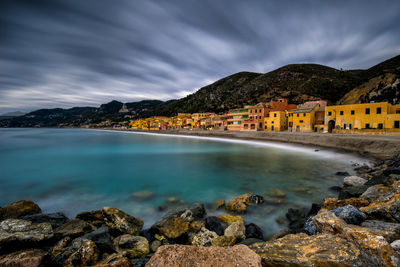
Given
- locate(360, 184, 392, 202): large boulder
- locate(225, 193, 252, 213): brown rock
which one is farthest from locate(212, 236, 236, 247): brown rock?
locate(360, 184, 392, 202): large boulder

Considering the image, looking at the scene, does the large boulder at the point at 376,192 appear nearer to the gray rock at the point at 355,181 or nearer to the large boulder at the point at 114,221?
the gray rock at the point at 355,181

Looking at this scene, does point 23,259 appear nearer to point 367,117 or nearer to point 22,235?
point 22,235

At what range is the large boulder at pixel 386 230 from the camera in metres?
2.81

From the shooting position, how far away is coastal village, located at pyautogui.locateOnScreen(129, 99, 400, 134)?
75.0ft

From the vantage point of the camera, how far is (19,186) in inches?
430

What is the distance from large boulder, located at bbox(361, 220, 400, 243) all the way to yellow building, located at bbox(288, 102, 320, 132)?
34.3m

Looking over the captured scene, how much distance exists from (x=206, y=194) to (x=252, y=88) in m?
92.9

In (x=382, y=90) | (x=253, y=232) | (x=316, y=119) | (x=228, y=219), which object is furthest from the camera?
(x=382, y=90)

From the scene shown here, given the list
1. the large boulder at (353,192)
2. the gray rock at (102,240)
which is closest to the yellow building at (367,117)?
the large boulder at (353,192)

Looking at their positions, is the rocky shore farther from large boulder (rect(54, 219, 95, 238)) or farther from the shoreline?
the shoreline

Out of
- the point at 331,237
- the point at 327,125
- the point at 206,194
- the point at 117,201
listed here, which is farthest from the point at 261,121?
the point at 331,237

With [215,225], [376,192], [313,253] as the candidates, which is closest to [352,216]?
[313,253]

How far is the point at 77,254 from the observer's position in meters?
3.29

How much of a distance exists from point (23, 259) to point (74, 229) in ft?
4.97
